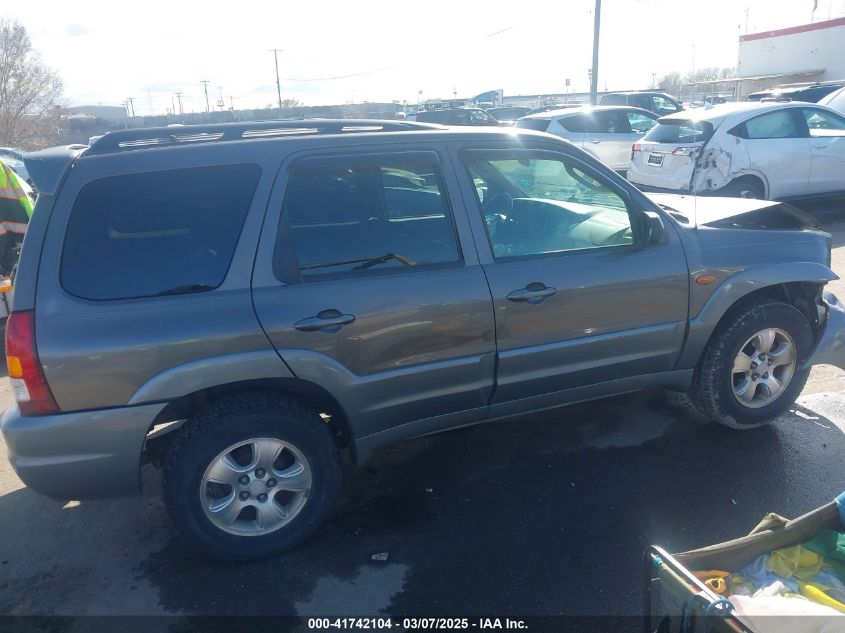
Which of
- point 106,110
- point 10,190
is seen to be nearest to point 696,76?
point 106,110

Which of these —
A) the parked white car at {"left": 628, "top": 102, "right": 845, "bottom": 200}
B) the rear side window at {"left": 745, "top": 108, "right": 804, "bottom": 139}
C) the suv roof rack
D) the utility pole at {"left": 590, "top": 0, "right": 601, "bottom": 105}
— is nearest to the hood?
the suv roof rack

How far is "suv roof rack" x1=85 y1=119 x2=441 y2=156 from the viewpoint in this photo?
10.5 feet

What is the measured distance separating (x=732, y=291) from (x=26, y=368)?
11.9 ft

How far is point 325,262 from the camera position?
3.21 meters

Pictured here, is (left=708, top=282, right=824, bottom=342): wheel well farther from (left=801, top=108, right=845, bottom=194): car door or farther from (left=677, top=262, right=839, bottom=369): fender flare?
(left=801, top=108, right=845, bottom=194): car door

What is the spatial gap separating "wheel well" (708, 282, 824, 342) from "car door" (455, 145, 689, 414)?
0.48 meters

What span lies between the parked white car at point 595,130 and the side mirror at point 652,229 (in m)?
9.94

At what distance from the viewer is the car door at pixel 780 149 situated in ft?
31.7

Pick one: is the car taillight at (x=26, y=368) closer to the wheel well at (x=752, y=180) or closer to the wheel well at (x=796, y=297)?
the wheel well at (x=796, y=297)

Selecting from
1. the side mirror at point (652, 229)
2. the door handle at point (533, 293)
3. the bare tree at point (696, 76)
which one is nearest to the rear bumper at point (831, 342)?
the side mirror at point (652, 229)

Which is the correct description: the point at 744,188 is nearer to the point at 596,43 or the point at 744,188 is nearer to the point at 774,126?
the point at 774,126

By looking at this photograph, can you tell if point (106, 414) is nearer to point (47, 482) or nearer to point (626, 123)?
point (47, 482)

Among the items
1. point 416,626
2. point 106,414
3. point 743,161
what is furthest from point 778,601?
point 743,161

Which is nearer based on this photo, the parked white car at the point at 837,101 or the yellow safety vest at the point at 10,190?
the yellow safety vest at the point at 10,190
